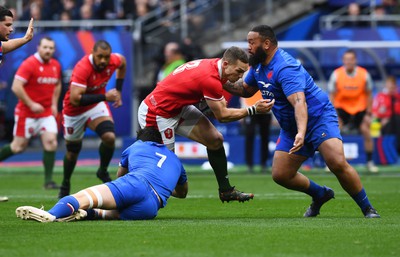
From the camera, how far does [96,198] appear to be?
10133 millimetres

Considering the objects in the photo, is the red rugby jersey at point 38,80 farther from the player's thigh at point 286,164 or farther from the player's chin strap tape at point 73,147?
the player's thigh at point 286,164

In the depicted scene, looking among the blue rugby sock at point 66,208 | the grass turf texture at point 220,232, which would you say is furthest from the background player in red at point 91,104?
the blue rugby sock at point 66,208

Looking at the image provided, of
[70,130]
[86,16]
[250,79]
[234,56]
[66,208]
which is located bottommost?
[66,208]

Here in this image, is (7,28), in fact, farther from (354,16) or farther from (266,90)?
(354,16)

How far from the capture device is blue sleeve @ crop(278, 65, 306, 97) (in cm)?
1085

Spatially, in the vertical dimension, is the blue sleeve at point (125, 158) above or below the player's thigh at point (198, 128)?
below

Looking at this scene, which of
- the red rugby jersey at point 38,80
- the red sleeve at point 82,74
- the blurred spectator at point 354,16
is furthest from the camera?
the blurred spectator at point 354,16

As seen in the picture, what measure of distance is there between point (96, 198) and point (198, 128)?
219cm

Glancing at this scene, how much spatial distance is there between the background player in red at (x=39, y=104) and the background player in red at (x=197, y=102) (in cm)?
560

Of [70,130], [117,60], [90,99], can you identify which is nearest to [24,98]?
[70,130]

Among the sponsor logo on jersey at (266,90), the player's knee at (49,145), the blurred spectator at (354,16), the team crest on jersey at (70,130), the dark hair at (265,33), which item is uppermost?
the blurred spectator at (354,16)

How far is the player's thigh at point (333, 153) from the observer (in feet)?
35.7

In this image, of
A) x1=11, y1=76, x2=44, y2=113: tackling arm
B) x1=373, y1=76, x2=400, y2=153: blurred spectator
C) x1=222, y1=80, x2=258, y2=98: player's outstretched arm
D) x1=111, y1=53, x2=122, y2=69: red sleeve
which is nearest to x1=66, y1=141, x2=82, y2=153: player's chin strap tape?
x1=111, y1=53, x2=122, y2=69: red sleeve

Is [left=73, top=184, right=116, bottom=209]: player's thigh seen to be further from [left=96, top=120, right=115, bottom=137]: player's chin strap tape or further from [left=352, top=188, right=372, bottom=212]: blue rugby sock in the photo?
[left=96, top=120, right=115, bottom=137]: player's chin strap tape
